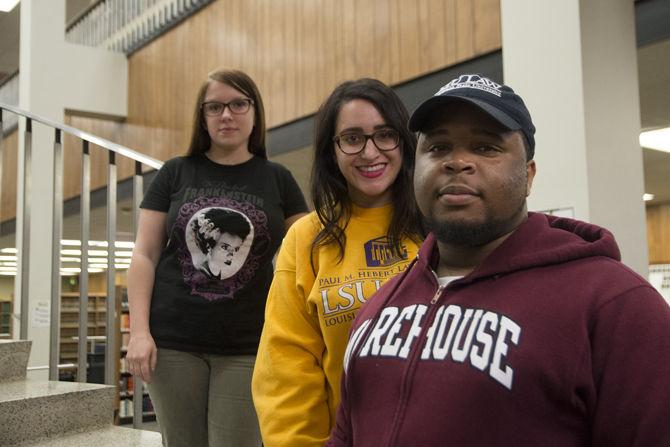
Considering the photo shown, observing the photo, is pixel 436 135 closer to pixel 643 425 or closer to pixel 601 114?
pixel 643 425

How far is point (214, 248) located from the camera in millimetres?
1674

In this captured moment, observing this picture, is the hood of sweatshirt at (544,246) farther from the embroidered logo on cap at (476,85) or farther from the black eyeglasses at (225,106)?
the black eyeglasses at (225,106)

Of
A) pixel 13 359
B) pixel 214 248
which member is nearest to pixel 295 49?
pixel 13 359

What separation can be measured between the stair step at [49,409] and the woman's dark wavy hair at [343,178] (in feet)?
4.95

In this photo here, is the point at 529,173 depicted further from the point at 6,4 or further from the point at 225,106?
the point at 6,4

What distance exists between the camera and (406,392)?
87 centimetres

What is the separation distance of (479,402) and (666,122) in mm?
5495

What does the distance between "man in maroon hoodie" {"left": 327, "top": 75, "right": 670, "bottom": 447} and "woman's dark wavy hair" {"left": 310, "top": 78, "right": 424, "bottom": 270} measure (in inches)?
8.8

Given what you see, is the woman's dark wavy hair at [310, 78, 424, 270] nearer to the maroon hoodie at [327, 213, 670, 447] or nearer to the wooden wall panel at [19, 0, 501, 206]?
the maroon hoodie at [327, 213, 670, 447]

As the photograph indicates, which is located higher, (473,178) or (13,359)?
(473,178)

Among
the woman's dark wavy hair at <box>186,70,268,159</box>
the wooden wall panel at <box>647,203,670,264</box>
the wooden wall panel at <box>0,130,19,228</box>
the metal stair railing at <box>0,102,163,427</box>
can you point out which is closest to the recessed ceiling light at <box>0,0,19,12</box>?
the wooden wall panel at <box>0,130,19,228</box>

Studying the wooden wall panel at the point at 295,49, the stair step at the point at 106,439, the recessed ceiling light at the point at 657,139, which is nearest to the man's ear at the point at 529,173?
the stair step at the point at 106,439

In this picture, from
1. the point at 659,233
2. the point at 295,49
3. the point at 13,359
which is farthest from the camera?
the point at 659,233

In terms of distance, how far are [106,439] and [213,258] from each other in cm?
107
